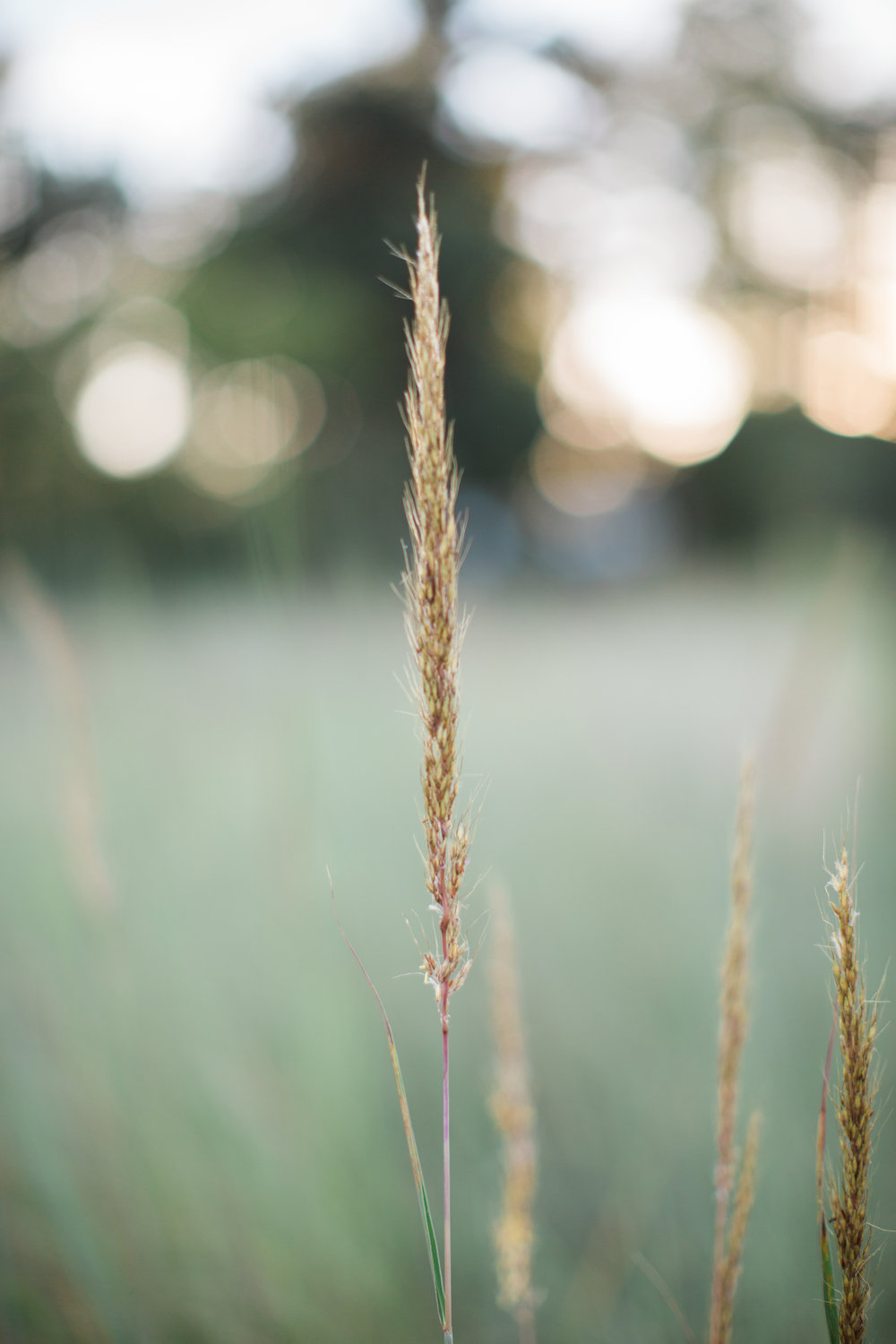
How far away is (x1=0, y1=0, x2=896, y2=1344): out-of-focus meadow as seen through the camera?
0.69 meters

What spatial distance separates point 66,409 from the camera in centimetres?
194

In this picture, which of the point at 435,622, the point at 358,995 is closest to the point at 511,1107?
the point at 435,622

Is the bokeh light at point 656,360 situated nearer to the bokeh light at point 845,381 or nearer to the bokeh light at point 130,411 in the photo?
the bokeh light at point 845,381

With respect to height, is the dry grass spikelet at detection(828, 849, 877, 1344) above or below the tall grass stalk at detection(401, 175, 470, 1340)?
below

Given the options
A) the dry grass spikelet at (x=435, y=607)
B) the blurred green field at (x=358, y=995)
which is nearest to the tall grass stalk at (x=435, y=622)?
the dry grass spikelet at (x=435, y=607)

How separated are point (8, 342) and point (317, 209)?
0.93 meters

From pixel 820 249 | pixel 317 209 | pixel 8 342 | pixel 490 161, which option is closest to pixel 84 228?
pixel 8 342

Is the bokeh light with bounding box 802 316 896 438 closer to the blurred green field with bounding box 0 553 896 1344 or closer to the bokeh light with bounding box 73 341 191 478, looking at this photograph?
the blurred green field with bounding box 0 553 896 1344

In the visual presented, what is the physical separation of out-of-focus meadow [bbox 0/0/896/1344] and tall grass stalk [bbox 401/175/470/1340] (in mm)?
147

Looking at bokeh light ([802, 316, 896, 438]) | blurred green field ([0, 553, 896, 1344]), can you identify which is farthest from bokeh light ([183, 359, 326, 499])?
bokeh light ([802, 316, 896, 438])

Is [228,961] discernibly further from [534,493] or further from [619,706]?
[534,493]

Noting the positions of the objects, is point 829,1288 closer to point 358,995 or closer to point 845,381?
point 358,995

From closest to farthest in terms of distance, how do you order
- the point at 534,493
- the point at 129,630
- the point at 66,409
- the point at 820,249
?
the point at 129,630 < the point at 820,249 < the point at 66,409 < the point at 534,493

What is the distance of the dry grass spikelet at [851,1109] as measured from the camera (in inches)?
11.6
